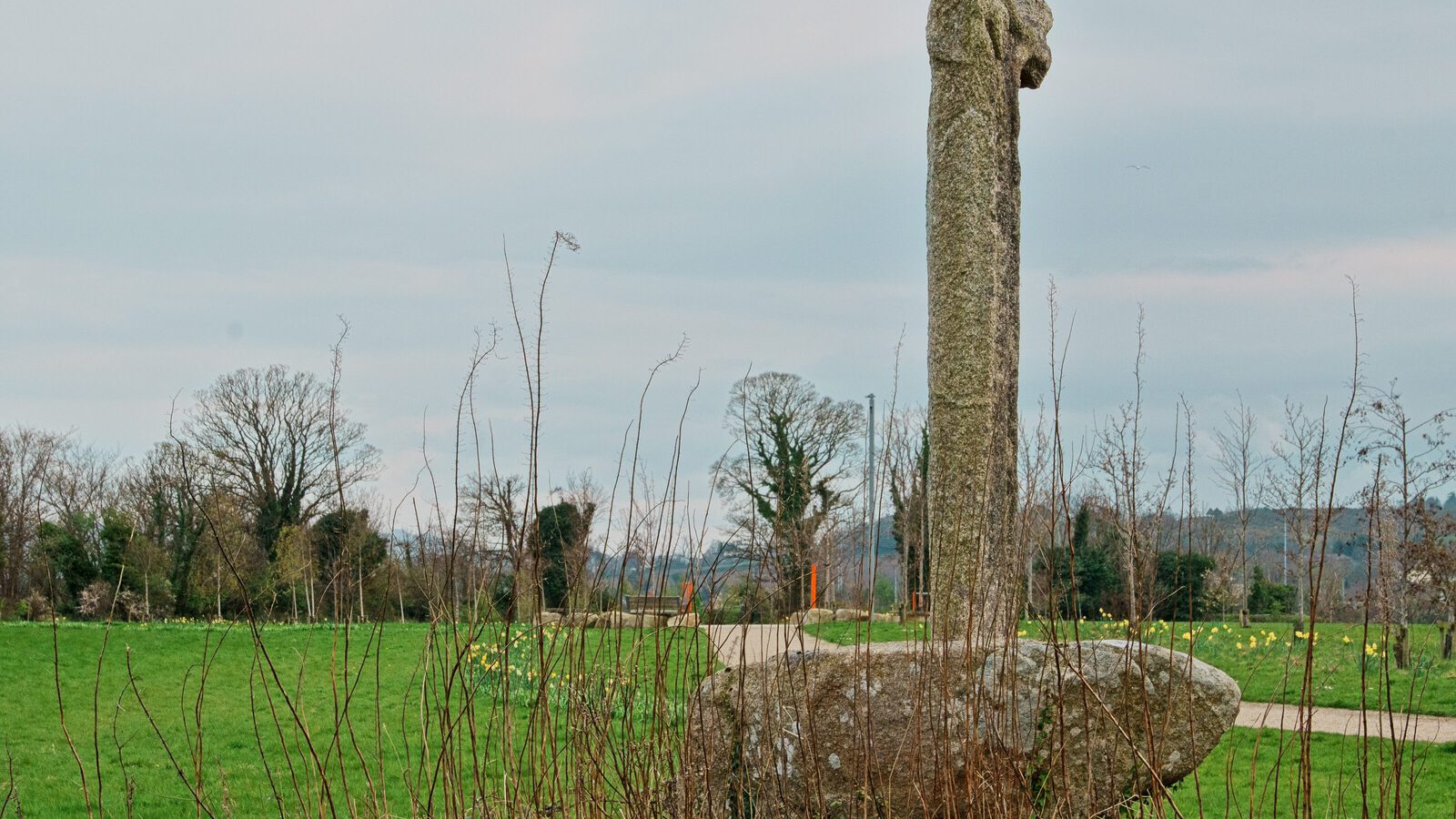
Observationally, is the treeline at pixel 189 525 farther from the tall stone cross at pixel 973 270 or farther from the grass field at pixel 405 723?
the tall stone cross at pixel 973 270

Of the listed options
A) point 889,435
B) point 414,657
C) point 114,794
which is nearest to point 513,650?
point 414,657

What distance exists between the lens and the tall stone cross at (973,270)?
470 centimetres

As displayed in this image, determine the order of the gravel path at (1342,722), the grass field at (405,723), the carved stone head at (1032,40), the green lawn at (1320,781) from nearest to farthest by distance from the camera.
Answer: the grass field at (405,723) < the green lawn at (1320,781) < the carved stone head at (1032,40) < the gravel path at (1342,722)

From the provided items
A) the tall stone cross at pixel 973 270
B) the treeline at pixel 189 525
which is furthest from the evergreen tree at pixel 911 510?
the treeline at pixel 189 525

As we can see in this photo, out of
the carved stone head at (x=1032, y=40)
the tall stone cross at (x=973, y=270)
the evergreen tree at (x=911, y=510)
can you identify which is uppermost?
the carved stone head at (x=1032, y=40)

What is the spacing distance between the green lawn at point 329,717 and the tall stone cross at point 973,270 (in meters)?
1.36

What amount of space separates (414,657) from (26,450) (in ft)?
51.5

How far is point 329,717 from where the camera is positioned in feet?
28.0

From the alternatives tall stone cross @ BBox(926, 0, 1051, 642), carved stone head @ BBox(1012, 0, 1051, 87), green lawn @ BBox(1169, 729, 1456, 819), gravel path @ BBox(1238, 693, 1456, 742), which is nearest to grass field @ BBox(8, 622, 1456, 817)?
green lawn @ BBox(1169, 729, 1456, 819)

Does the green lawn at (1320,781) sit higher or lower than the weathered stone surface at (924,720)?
lower

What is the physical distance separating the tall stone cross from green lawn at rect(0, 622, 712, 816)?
1.36m

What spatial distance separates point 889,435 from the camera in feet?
8.10

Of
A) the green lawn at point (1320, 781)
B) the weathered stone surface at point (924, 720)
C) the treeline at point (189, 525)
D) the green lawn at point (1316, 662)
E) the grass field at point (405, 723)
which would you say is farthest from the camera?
the treeline at point (189, 525)

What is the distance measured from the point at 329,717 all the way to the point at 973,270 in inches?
241
